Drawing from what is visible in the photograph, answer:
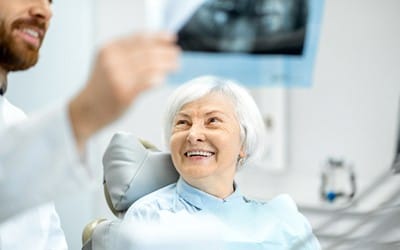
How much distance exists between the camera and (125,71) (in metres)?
0.59

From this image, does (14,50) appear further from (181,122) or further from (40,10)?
(181,122)

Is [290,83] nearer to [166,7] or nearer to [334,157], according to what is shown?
[334,157]

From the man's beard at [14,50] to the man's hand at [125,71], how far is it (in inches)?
10.5

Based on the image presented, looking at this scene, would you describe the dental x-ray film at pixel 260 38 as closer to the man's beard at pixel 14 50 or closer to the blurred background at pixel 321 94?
the blurred background at pixel 321 94

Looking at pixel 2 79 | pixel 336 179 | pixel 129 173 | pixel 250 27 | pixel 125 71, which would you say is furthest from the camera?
pixel 250 27

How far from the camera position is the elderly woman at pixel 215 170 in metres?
1.31

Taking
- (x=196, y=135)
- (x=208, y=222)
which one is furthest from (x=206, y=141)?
(x=208, y=222)

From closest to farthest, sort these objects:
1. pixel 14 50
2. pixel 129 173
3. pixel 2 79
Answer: pixel 14 50 → pixel 2 79 → pixel 129 173

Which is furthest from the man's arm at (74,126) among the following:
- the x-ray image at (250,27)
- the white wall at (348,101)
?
the x-ray image at (250,27)

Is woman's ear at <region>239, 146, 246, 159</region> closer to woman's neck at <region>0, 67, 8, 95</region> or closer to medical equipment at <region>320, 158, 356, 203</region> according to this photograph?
woman's neck at <region>0, 67, 8, 95</region>

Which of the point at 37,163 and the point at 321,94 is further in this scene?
the point at 321,94

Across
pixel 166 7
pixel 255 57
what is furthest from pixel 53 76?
pixel 255 57

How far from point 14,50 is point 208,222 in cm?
61

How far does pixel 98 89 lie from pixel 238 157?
84 centimetres
